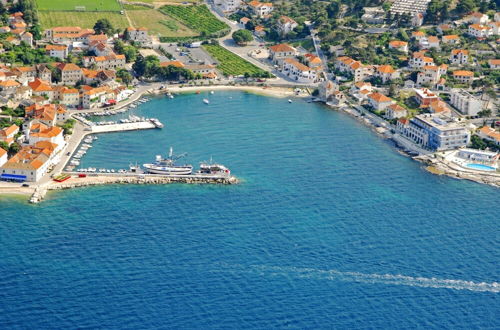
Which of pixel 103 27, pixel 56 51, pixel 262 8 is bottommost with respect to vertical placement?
pixel 56 51

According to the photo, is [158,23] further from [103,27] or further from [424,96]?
[424,96]

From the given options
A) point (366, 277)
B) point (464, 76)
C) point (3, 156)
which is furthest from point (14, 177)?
point (464, 76)

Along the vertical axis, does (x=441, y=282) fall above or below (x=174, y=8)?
below

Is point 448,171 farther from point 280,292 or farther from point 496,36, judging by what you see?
point 496,36

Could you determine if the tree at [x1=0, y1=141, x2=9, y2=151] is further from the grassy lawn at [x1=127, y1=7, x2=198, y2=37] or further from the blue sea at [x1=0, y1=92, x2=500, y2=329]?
the grassy lawn at [x1=127, y1=7, x2=198, y2=37]

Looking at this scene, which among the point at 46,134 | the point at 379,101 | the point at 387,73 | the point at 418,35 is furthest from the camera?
the point at 418,35

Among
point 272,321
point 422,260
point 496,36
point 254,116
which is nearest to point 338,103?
point 254,116
